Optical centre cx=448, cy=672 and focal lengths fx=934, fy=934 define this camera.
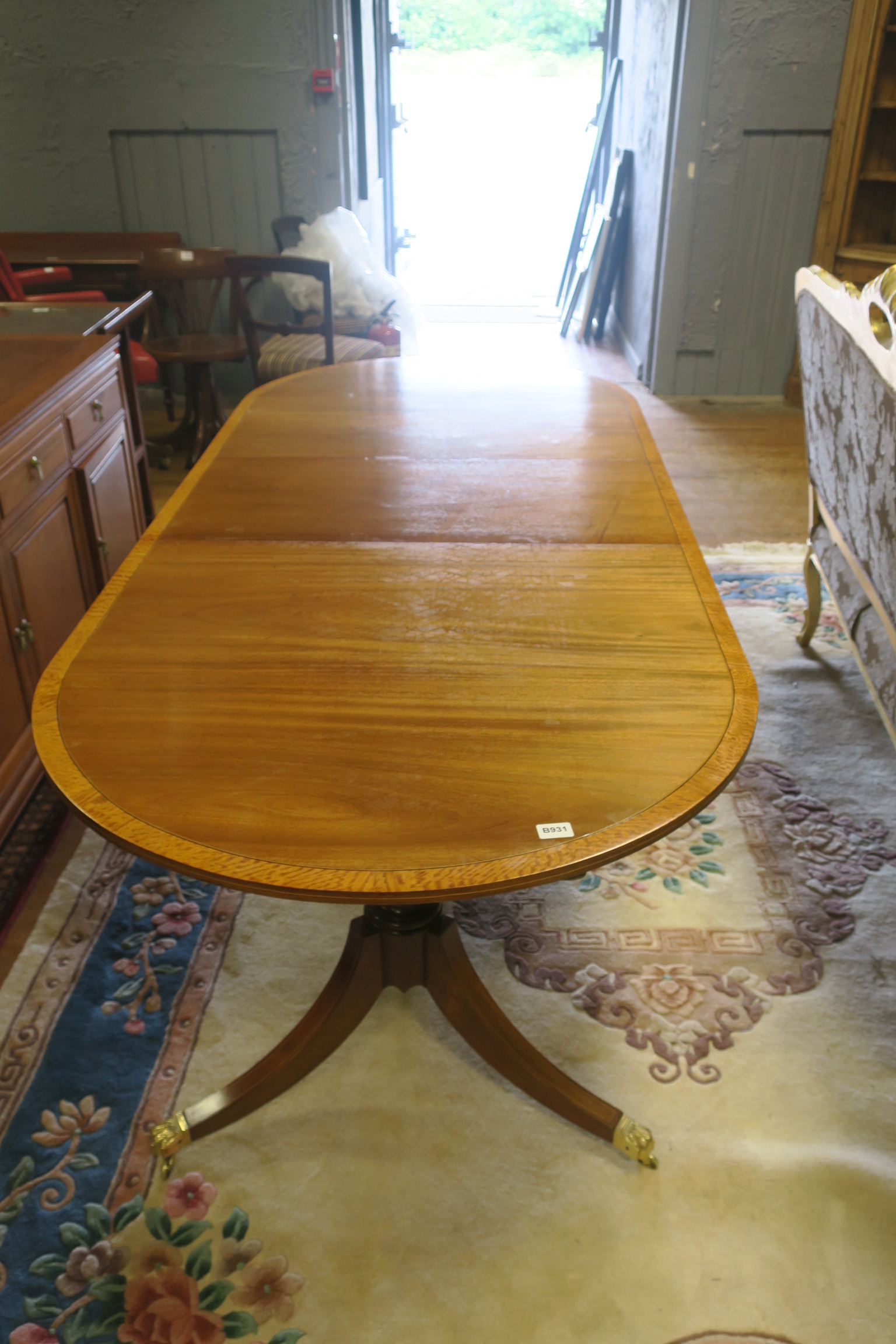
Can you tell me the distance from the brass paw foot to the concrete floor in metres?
2.02

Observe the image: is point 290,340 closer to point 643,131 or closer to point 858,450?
point 643,131

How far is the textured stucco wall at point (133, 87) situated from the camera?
14.8 feet

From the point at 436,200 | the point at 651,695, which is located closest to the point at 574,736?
the point at 651,695

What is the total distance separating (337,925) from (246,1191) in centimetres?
53

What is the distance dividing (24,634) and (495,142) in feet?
34.7

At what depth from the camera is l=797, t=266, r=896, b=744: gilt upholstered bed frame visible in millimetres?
1612

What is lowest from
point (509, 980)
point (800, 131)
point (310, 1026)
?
point (509, 980)

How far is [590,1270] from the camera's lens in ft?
4.07

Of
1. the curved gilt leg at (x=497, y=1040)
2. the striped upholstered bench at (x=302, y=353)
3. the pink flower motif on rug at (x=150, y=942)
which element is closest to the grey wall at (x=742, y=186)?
the striped upholstered bench at (x=302, y=353)

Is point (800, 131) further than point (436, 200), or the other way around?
point (436, 200)

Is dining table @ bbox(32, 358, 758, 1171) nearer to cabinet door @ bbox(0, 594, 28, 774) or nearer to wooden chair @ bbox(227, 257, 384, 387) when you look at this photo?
cabinet door @ bbox(0, 594, 28, 774)

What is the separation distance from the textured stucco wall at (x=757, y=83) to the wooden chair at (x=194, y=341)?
234 centimetres

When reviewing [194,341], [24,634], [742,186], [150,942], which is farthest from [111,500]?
[742,186]

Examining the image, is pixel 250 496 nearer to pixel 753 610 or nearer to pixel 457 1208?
pixel 457 1208
